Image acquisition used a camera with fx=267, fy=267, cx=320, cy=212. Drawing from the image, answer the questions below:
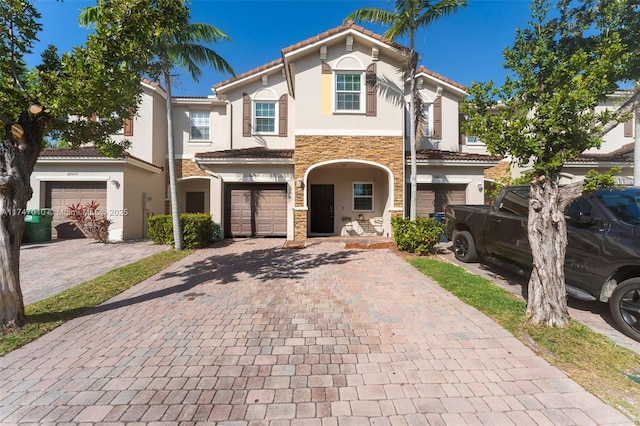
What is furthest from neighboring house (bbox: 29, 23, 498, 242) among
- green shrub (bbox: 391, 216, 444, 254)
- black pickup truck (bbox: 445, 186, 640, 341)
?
black pickup truck (bbox: 445, 186, 640, 341)

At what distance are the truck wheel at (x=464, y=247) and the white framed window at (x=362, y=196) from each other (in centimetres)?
545

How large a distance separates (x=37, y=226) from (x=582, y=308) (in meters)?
17.2

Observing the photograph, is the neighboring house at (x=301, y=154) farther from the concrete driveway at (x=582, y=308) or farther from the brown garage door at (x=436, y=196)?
the concrete driveway at (x=582, y=308)

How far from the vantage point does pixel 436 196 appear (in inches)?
467

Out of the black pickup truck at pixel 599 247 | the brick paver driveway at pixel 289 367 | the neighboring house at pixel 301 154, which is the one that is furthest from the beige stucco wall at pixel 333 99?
the brick paver driveway at pixel 289 367

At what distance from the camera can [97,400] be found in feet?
8.15

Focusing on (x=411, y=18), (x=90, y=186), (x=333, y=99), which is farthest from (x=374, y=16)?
(x=90, y=186)

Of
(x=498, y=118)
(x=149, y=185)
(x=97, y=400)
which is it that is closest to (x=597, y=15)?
(x=498, y=118)

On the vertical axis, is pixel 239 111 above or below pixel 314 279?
above

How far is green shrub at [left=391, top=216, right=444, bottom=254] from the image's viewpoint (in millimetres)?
8445

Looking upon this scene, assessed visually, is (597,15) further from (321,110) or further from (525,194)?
(321,110)

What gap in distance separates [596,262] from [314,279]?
4867 millimetres

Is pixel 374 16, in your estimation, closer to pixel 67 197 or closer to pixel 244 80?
pixel 244 80

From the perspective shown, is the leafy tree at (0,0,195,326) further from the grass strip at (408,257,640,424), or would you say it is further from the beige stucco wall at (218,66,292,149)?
the beige stucco wall at (218,66,292,149)
